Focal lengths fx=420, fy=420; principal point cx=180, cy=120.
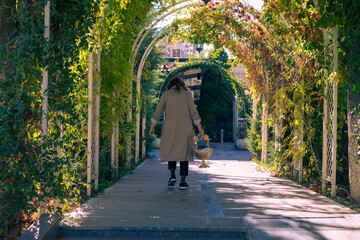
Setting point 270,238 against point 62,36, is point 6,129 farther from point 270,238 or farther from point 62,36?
point 270,238

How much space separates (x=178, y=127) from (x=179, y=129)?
34 mm

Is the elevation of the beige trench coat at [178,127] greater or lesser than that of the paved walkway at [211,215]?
greater

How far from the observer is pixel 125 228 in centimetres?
376

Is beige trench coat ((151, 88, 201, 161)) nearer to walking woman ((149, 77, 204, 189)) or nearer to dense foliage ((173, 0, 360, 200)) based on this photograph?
walking woman ((149, 77, 204, 189))

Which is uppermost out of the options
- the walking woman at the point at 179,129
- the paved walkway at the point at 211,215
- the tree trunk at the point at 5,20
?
the tree trunk at the point at 5,20

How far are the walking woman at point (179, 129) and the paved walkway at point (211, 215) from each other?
475 mm

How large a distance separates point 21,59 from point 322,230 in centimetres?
299

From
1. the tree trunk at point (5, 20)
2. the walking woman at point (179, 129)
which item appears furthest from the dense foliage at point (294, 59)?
the tree trunk at point (5, 20)

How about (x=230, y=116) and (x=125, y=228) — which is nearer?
(x=125, y=228)

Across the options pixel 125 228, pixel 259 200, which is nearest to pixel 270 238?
pixel 125 228

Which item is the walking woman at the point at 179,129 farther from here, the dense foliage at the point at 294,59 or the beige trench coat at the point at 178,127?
the dense foliage at the point at 294,59

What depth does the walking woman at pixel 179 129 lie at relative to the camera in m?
6.27

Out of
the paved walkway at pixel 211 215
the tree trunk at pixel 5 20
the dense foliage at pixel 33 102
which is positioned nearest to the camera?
the dense foliage at pixel 33 102

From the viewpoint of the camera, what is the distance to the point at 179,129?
20.7 ft
